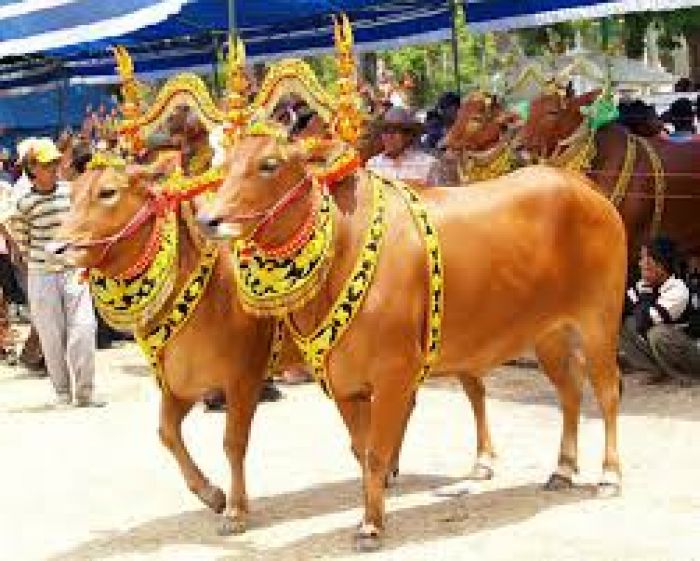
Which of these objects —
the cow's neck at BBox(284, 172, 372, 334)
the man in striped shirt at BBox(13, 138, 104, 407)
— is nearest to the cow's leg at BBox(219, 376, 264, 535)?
the cow's neck at BBox(284, 172, 372, 334)

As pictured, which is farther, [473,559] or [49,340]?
[49,340]

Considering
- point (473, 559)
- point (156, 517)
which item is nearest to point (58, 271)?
point (156, 517)

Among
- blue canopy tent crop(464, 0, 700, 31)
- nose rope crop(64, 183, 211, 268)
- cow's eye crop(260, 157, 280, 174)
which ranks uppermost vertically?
blue canopy tent crop(464, 0, 700, 31)

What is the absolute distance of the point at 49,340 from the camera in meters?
9.93

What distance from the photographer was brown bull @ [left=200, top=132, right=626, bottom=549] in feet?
18.9

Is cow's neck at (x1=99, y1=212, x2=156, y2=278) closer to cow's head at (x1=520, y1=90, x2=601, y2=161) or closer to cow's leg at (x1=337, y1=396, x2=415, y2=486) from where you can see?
cow's leg at (x1=337, y1=396, x2=415, y2=486)

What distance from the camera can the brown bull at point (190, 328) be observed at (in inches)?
240

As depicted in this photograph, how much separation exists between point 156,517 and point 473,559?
5.75 ft

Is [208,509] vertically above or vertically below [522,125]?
below

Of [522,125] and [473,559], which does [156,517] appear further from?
[522,125]

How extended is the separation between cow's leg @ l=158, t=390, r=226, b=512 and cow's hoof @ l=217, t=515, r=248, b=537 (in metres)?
0.17

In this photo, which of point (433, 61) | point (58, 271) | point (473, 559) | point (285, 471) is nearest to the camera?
point (473, 559)

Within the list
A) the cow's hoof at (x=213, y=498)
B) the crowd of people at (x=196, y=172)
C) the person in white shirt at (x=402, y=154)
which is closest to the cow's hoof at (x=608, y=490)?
the cow's hoof at (x=213, y=498)

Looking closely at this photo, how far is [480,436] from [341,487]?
0.73m
